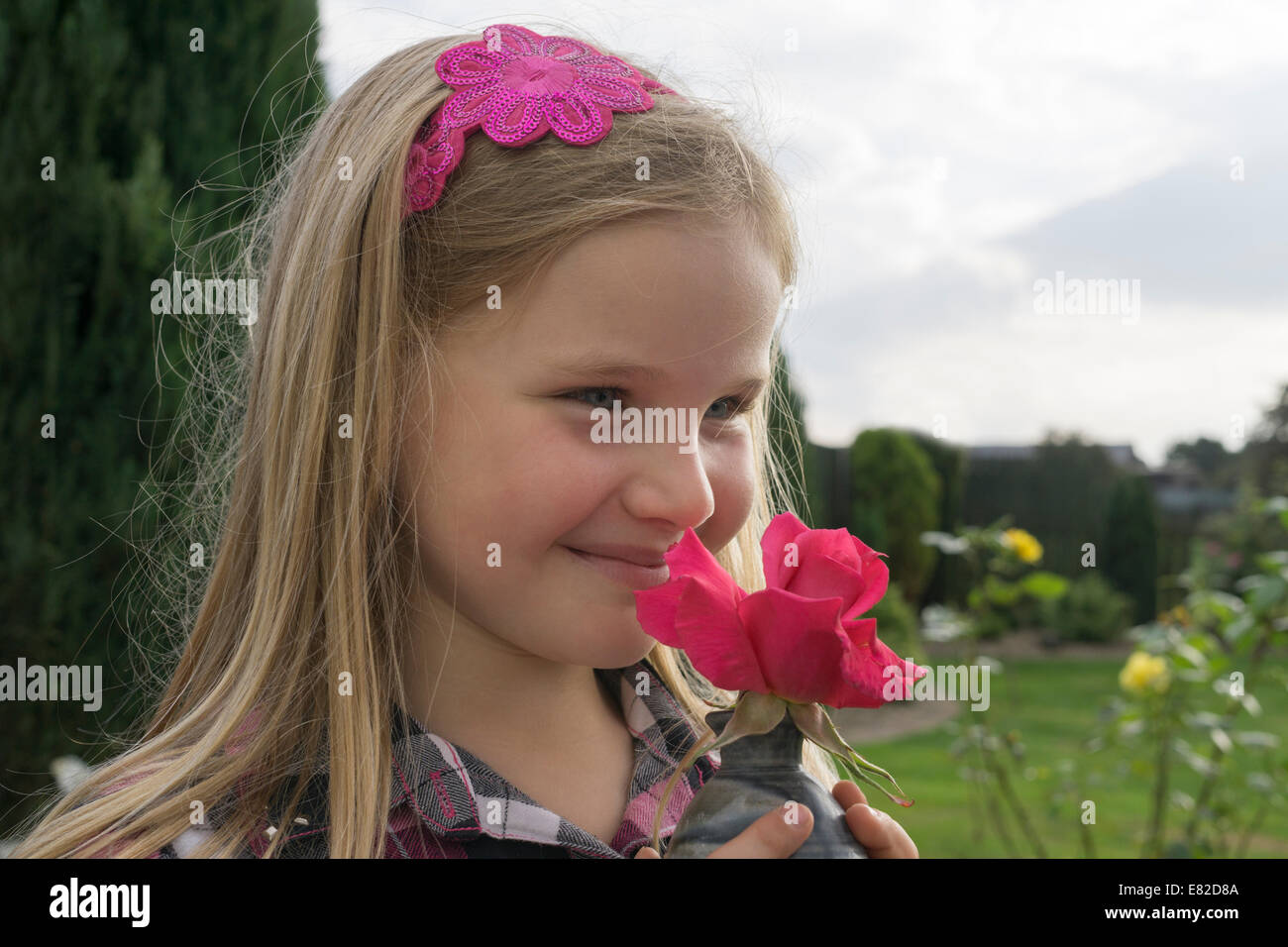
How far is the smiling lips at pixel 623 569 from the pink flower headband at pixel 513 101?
56cm

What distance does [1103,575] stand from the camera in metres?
10.2

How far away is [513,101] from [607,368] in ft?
1.63

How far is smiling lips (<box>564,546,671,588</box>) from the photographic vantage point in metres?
1.28

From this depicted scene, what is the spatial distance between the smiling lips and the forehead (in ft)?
0.80

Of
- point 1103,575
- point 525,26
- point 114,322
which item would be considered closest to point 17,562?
point 114,322

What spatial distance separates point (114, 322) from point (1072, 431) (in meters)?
8.40

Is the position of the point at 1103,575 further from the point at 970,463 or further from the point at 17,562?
the point at 17,562

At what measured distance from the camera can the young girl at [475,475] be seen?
126 centimetres

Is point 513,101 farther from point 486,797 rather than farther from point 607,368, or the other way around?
point 486,797

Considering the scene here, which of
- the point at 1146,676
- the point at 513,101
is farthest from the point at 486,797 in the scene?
the point at 1146,676

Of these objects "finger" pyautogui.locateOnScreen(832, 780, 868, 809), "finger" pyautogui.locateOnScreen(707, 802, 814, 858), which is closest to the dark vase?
"finger" pyautogui.locateOnScreen(707, 802, 814, 858)

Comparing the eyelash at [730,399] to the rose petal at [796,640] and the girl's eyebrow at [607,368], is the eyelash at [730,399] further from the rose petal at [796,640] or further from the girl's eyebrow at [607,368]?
the rose petal at [796,640]

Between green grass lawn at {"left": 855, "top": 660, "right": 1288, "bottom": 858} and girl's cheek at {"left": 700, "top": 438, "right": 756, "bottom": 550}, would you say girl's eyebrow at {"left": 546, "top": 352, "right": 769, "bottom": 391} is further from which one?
green grass lawn at {"left": 855, "top": 660, "right": 1288, "bottom": 858}

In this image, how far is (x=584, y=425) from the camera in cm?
125
